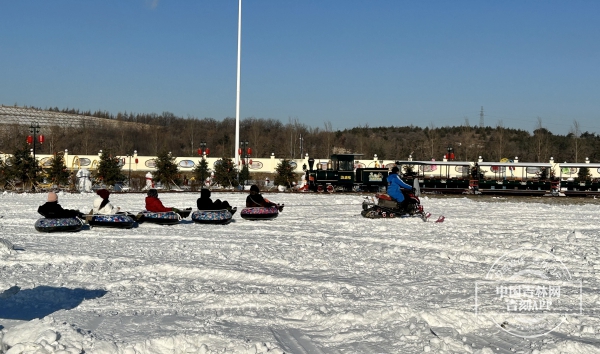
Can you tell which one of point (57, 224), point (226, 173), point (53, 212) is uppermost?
point (226, 173)

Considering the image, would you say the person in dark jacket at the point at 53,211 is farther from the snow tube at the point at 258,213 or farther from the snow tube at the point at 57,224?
the snow tube at the point at 258,213

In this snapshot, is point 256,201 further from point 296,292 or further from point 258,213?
point 296,292

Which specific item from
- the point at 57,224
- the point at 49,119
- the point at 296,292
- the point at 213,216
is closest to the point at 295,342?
the point at 296,292

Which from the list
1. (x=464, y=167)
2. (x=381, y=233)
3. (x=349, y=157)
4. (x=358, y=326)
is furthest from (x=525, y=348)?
(x=464, y=167)

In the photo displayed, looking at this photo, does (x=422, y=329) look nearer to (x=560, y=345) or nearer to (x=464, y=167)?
(x=560, y=345)

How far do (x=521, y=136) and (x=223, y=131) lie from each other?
4558 cm

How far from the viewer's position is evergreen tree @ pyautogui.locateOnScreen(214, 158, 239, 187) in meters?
43.8

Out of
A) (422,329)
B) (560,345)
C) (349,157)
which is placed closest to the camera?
(560,345)

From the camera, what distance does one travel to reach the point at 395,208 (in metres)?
18.6

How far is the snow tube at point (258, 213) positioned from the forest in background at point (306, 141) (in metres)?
51.2

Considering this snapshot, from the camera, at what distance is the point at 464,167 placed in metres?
42.4

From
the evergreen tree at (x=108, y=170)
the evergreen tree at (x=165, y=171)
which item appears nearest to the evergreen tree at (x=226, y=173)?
the evergreen tree at (x=165, y=171)

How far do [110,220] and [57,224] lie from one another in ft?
4.05

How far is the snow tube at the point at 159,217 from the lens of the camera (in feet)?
53.5
